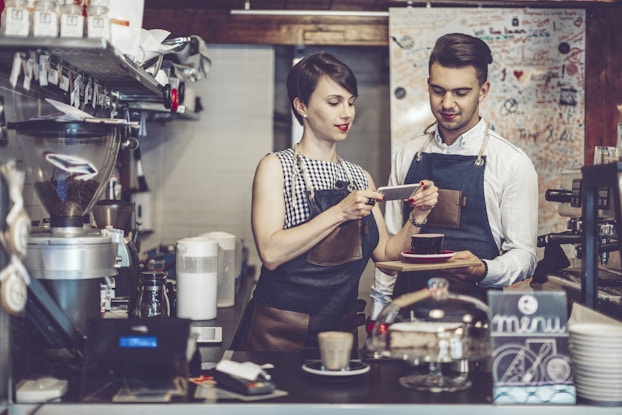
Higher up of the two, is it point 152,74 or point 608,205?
point 152,74

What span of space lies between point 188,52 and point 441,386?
97.3 inches

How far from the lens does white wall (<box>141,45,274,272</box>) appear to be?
520 centimetres

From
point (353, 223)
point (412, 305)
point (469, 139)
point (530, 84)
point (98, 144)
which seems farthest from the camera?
point (530, 84)

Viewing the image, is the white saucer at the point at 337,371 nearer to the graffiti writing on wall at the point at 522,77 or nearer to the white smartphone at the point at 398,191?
the white smartphone at the point at 398,191

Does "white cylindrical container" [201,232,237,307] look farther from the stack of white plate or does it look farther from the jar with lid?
the stack of white plate

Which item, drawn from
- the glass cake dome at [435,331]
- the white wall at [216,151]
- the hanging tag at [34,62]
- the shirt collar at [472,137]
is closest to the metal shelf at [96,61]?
the hanging tag at [34,62]

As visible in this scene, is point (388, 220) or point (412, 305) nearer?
point (412, 305)

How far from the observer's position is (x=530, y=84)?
15.5 ft

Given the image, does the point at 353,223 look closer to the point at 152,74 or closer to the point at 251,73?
the point at 152,74

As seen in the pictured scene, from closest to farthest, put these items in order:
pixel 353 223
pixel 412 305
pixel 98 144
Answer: pixel 412 305 < pixel 98 144 < pixel 353 223

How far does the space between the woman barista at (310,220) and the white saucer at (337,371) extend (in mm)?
720

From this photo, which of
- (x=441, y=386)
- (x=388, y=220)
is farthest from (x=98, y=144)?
(x=388, y=220)

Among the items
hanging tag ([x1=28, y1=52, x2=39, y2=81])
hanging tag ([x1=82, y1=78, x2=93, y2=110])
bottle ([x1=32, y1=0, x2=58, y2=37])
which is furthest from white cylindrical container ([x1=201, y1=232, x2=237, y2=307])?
bottle ([x1=32, y1=0, x2=58, y2=37])

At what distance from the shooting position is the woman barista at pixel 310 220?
267 centimetres
